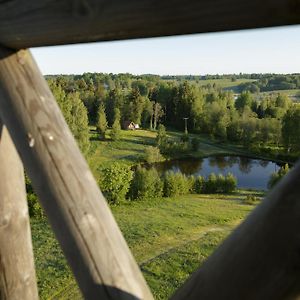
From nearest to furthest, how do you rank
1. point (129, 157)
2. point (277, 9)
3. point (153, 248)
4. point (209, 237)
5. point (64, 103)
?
point (277, 9) < point (153, 248) < point (209, 237) < point (64, 103) < point (129, 157)

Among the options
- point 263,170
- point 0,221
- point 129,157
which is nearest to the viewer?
point 0,221

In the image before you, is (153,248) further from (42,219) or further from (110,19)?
(110,19)

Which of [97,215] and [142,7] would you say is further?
[97,215]

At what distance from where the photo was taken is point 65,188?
1027 mm

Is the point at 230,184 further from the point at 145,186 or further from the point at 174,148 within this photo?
the point at 174,148

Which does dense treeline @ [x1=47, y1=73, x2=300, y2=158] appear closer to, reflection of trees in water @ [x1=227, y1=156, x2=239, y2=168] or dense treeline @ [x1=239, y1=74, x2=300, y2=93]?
reflection of trees in water @ [x1=227, y1=156, x2=239, y2=168]

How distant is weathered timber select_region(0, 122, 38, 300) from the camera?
146cm

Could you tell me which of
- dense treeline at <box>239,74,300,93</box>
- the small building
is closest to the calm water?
the small building

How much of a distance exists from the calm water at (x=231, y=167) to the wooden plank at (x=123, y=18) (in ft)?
114

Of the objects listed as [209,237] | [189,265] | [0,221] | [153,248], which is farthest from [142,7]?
[209,237]

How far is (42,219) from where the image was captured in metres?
22.2

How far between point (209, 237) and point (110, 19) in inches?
745

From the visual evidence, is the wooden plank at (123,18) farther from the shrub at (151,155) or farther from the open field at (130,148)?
the shrub at (151,155)

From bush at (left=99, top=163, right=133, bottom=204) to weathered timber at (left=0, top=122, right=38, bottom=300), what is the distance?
2508 centimetres
